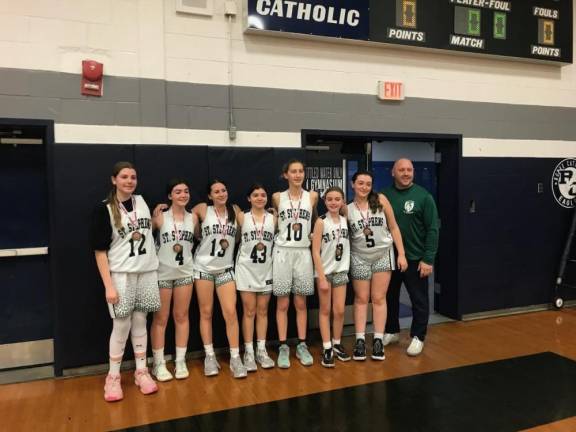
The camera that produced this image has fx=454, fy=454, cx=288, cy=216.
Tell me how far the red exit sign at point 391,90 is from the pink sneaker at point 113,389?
3124 millimetres

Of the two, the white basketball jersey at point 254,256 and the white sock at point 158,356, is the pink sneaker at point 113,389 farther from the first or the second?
the white basketball jersey at point 254,256

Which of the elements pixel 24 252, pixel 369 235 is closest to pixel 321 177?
pixel 369 235

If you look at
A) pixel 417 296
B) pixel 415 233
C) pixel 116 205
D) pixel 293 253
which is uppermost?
pixel 116 205

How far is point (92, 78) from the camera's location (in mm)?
3260

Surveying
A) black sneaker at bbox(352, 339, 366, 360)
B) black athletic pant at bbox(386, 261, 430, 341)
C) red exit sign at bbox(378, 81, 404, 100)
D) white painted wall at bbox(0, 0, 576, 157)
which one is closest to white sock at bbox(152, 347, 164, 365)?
black sneaker at bbox(352, 339, 366, 360)

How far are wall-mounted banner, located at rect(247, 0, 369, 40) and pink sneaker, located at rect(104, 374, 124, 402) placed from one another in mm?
2764

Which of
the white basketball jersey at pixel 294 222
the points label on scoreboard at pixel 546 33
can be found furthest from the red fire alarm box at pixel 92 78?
the points label on scoreboard at pixel 546 33

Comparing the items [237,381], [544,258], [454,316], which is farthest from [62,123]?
[544,258]

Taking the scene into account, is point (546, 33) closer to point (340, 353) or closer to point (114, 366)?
point (340, 353)

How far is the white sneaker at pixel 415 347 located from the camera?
11.9 feet

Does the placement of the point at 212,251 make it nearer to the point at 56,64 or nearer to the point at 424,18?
the point at 56,64

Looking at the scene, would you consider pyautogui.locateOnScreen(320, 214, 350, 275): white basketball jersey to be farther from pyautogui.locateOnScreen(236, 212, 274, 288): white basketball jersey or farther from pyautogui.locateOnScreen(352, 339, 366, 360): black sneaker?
pyautogui.locateOnScreen(352, 339, 366, 360): black sneaker

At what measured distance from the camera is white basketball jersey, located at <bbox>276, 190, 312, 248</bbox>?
3.32m

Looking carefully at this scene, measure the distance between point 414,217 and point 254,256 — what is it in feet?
4.55
